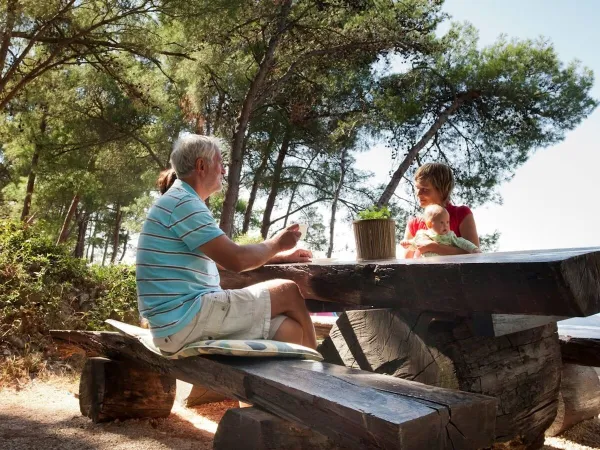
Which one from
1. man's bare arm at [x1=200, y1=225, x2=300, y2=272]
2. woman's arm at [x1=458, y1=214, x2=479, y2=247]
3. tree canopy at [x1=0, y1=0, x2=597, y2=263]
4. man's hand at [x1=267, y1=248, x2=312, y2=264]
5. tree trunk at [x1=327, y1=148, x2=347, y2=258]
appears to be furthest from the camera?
tree trunk at [x1=327, y1=148, x2=347, y2=258]

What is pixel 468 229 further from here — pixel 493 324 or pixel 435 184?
pixel 493 324

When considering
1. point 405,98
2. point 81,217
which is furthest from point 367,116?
point 81,217

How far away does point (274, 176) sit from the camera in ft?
42.6

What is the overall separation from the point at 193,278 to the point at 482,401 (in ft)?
3.87

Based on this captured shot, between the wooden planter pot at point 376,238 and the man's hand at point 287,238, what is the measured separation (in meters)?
0.30

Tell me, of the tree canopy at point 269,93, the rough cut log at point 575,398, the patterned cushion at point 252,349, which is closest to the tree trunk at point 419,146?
the tree canopy at point 269,93

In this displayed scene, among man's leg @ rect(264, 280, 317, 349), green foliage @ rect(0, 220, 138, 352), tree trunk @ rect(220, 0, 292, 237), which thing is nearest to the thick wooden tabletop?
man's leg @ rect(264, 280, 317, 349)

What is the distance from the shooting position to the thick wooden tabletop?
4.88 ft

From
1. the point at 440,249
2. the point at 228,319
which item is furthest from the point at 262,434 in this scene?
the point at 440,249

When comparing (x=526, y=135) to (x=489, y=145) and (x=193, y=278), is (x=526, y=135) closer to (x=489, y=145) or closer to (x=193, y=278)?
(x=489, y=145)

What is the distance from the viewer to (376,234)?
2.31 meters

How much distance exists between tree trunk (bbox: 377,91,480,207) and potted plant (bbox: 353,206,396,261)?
27.2ft

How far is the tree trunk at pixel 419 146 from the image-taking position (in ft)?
34.6

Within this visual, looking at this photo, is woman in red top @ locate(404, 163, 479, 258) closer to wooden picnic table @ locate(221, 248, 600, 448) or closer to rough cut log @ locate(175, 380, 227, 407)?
wooden picnic table @ locate(221, 248, 600, 448)
